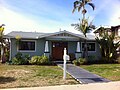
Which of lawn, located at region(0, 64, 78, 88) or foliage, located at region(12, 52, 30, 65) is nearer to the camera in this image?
lawn, located at region(0, 64, 78, 88)

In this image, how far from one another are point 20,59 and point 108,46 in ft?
32.8

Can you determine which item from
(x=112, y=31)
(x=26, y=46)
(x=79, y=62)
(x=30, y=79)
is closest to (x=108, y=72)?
(x=79, y=62)

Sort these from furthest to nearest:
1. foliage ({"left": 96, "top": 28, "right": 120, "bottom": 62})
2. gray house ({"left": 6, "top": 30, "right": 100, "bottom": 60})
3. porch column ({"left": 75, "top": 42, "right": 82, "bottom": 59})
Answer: foliage ({"left": 96, "top": 28, "right": 120, "bottom": 62}) → porch column ({"left": 75, "top": 42, "right": 82, "bottom": 59}) → gray house ({"left": 6, "top": 30, "right": 100, "bottom": 60})

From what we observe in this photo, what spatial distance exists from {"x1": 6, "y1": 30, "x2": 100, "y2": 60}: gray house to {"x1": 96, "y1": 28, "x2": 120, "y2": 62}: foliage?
55.3 inches

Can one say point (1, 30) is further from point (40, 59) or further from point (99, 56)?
point (99, 56)

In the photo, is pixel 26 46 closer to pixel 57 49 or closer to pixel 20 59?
pixel 20 59

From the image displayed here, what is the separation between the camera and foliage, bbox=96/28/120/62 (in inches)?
924

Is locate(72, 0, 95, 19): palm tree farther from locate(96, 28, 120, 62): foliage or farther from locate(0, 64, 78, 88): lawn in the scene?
locate(0, 64, 78, 88): lawn

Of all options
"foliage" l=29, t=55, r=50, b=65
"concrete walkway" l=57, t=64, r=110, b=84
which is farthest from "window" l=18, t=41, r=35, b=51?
"concrete walkway" l=57, t=64, r=110, b=84

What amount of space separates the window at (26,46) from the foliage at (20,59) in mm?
1384

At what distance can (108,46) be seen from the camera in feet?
76.9

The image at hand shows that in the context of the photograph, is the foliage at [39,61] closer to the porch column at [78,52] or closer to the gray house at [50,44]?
the gray house at [50,44]

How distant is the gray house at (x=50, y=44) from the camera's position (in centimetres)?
2217

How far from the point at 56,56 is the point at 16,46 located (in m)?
4.86
